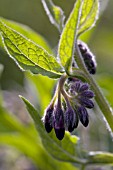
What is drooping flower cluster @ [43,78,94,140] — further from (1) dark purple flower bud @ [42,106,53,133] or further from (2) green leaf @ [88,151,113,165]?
(2) green leaf @ [88,151,113,165]

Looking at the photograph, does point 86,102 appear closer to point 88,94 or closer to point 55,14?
point 88,94

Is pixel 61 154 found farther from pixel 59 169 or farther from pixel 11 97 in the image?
pixel 11 97

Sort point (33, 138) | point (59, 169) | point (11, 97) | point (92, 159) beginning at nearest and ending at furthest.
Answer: point (92, 159), point (59, 169), point (33, 138), point (11, 97)

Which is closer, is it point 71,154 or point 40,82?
point 71,154

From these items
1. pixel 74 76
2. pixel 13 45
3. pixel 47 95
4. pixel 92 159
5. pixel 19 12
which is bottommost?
pixel 19 12

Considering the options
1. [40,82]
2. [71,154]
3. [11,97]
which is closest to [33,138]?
[40,82]

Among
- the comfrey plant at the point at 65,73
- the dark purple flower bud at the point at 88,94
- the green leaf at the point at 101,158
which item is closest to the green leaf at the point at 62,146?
the green leaf at the point at 101,158

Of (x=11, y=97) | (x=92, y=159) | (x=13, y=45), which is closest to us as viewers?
(x=13, y=45)
